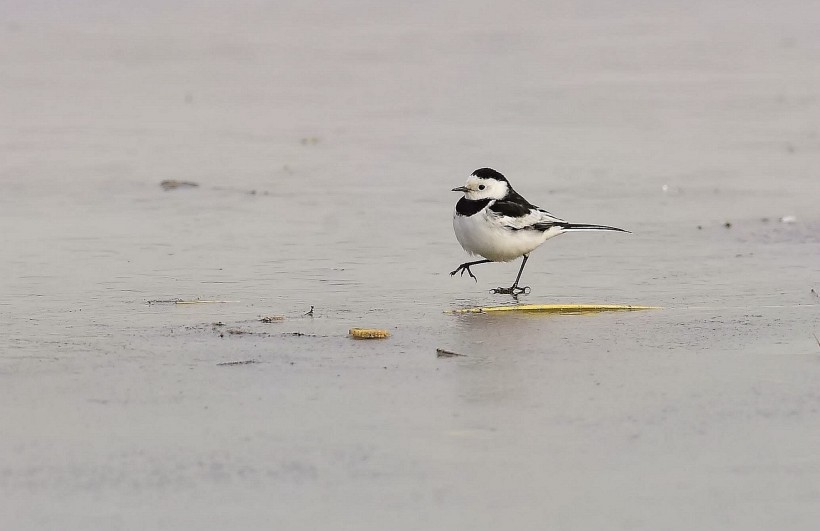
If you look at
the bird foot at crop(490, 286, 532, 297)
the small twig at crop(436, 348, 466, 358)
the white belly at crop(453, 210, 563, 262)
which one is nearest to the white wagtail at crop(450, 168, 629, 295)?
the white belly at crop(453, 210, 563, 262)

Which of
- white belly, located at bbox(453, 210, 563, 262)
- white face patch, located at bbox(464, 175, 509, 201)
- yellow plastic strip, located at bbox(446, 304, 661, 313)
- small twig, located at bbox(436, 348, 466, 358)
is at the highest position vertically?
white face patch, located at bbox(464, 175, 509, 201)

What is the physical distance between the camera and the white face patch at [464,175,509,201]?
8.55 m

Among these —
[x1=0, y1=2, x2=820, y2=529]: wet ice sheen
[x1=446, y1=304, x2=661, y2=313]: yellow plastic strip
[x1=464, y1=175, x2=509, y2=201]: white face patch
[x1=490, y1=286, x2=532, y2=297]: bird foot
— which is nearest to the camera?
[x1=0, y1=2, x2=820, y2=529]: wet ice sheen

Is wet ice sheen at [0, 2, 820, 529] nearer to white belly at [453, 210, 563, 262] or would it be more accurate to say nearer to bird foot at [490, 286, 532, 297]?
bird foot at [490, 286, 532, 297]

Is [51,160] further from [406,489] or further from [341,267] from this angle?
[406,489]

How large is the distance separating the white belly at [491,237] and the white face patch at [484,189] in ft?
0.62

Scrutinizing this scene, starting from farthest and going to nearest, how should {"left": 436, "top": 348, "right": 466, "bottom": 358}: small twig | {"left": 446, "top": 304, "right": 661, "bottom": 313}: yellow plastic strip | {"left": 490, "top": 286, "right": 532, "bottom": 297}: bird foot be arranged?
{"left": 490, "top": 286, "right": 532, "bottom": 297}: bird foot
{"left": 446, "top": 304, "right": 661, "bottom": 313}: yellow plastic strip
{"left": 436, "top": 348, "right": 466, "bottom": 358}: small twig

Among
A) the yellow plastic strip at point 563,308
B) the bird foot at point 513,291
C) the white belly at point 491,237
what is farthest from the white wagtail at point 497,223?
the yellow plastic strip at point 563,308

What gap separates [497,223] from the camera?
8273mm

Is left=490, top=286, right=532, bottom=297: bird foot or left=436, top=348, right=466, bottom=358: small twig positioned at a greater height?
left=490, top=286, right=532, bottom=297: bird foot

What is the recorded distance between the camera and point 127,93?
1463 cm

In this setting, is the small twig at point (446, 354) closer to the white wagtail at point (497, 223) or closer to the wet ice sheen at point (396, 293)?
the wet ice sheen at point (396, 293)

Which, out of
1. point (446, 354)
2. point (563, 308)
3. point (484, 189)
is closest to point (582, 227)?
point (484, 189)

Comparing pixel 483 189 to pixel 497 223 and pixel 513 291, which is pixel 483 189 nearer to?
pixel 497 223
